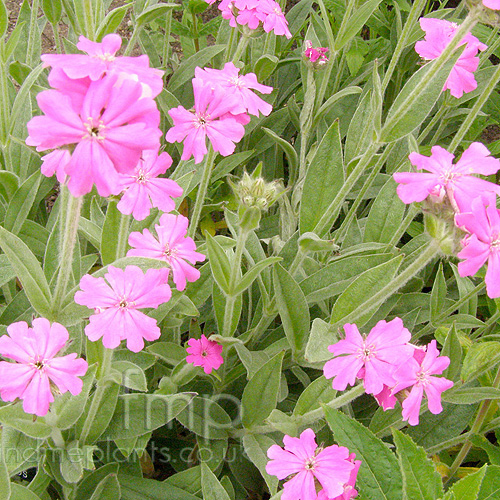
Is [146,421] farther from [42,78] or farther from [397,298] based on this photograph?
[42,78]

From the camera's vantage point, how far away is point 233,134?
1284mm

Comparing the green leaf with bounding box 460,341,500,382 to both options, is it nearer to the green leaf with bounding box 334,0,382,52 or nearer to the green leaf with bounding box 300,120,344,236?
the green leaf with bounding box 300,120,344,236

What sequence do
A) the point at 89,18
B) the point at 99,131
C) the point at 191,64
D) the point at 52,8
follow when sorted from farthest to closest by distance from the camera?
the point at 191,64, the point at 52,8, the point at 89,18, the point at 99,131

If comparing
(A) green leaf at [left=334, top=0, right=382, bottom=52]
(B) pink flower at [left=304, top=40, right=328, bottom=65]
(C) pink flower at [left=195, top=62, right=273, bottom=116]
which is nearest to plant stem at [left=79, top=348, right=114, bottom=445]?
(C) pink flower at [left=195, top=62, right=273, bottom=116]

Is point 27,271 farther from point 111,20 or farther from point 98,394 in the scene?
point 111,20

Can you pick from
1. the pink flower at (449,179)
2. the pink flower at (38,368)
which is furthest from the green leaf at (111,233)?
the pink flower at (449,179)

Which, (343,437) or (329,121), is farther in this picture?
(329,121)

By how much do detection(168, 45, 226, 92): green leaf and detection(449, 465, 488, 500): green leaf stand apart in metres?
1.73

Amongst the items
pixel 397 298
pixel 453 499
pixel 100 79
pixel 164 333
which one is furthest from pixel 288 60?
pixel 453 499

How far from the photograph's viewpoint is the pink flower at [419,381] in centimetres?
119

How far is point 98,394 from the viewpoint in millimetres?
1217

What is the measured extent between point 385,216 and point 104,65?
108cm

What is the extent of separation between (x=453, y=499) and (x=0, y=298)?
1.50m

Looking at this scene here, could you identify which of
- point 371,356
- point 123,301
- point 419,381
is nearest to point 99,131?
point 123,301
